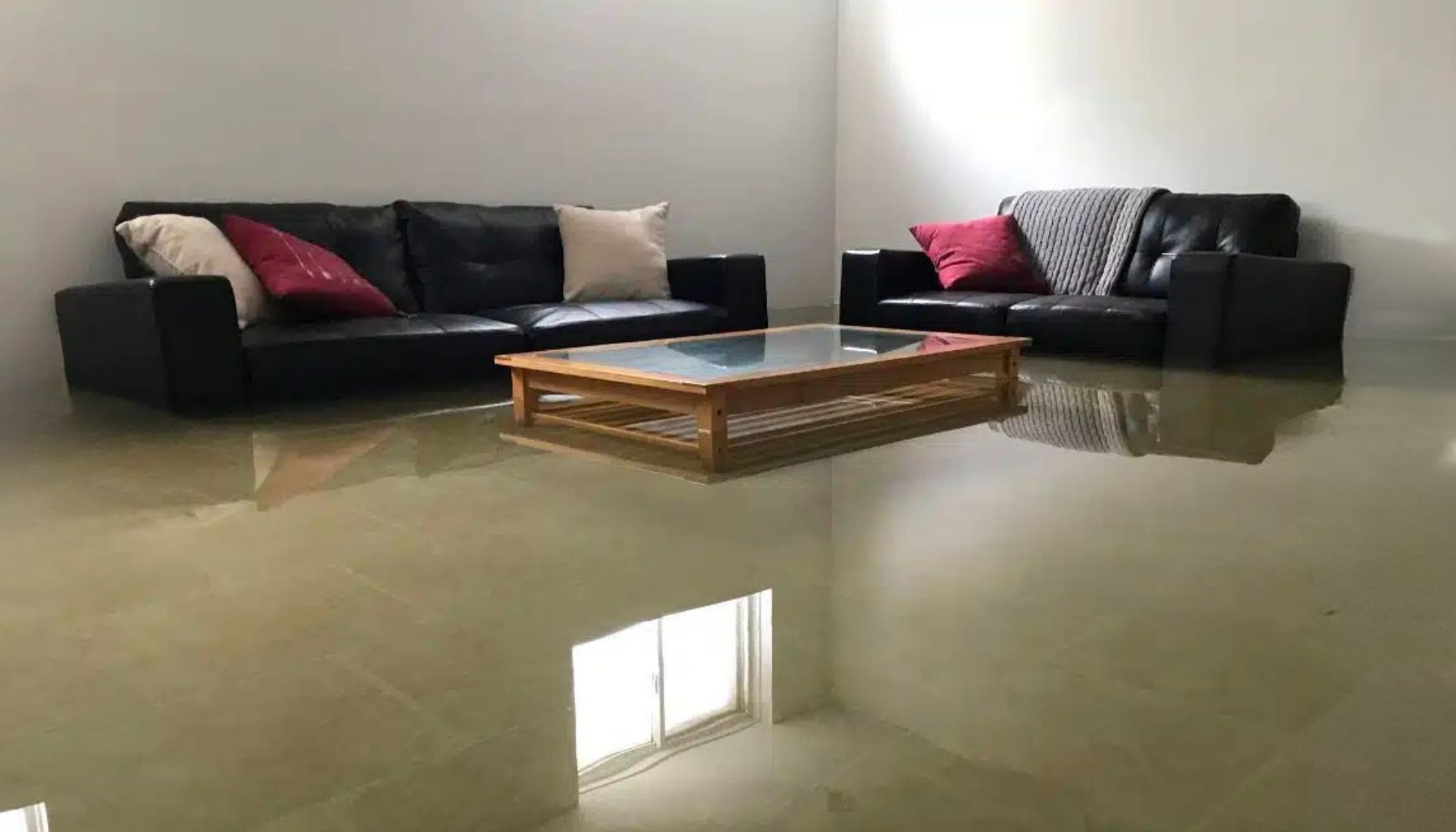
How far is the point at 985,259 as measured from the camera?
211 inches

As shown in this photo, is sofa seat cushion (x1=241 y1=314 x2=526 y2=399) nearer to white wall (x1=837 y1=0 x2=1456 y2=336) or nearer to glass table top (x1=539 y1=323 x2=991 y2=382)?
glass table top (x1=539 y1=323 x2=991 y2=382)

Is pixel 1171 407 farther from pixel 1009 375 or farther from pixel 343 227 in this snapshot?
pixel 343 227

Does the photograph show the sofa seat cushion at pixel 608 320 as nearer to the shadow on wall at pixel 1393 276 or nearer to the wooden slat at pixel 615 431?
the wooden slat at pixel 615 431

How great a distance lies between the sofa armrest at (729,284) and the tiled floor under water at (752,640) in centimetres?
226

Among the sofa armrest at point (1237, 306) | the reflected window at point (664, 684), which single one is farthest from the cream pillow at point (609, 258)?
the reflected window at point (664, 684)

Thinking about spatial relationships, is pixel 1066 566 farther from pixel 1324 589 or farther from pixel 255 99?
pixel 255 99

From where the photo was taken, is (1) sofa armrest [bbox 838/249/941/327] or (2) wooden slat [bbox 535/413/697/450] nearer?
(2) wooden slat [bbox 535/413/697/450]

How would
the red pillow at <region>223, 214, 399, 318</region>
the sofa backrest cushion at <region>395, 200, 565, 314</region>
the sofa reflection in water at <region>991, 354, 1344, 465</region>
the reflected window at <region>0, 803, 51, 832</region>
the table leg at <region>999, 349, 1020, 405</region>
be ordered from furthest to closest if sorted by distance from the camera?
the sofa backrest cushion at <region>395, 200, 565, 314</region> → the red pillow at <region>223, 214, 399, 318</region> → the table leg at <region>999, 349, 1020, 405</region> → the sofa reflection in water at <region>991, 354, 1344, 465</region> → the reflected window at <region>0, 803, 51, 832</region>

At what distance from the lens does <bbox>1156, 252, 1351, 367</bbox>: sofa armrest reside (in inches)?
165

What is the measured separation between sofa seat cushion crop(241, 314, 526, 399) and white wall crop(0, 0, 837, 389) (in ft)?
3.67

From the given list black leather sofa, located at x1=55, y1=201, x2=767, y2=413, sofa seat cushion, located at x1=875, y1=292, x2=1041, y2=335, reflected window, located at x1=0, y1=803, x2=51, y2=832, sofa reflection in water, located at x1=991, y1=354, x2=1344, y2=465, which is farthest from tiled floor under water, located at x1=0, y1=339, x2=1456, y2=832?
sofa seat cushion, located at x1=875, y1=292, x2=1041, y2=335

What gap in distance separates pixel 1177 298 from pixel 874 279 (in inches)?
60.8

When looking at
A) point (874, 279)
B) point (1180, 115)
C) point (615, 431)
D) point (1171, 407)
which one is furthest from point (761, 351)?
point (1180, 115)

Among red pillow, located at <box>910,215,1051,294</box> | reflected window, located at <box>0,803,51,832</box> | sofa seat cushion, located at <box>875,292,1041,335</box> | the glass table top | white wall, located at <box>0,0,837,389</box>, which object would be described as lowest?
reflected window, located at <box>0,803,51,832</box>
